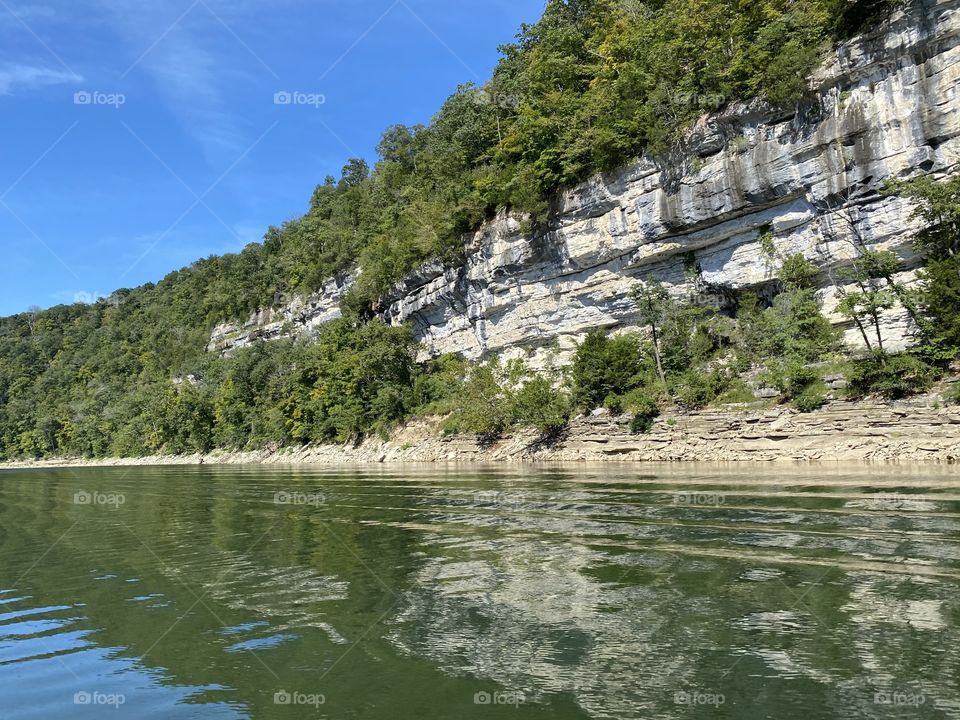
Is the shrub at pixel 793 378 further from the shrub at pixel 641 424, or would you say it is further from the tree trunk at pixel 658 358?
the tree trunk at pixel 658 358

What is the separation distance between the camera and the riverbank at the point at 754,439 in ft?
81.8

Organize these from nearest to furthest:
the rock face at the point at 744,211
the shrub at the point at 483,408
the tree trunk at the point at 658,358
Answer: the rock face at the point at 744,211
the tree trunk at the point at 658,358
the shrub at the point at 483,408

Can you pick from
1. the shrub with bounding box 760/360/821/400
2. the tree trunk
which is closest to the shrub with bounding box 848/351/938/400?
the shrub with bounding box 760/360/821/400

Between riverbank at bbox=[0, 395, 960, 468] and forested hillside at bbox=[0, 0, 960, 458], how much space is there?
1.37m

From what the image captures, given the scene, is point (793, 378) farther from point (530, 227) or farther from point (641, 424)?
point (530, 227)

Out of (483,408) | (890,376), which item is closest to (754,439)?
(890,376)

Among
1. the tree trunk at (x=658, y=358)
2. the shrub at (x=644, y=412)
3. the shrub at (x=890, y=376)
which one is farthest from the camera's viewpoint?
the tree trunk at (x=658, y=358)

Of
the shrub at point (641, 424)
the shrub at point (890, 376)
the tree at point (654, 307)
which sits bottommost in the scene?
the shrub at point (641, 424)

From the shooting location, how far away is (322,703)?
6.02m

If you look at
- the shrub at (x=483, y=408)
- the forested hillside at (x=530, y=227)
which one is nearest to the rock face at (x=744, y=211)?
the forested hillside at (x=530, y=227)

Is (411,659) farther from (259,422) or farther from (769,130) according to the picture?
(259,422)

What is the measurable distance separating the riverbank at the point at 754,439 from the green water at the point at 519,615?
9174 mm

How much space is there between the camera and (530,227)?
52.2 m

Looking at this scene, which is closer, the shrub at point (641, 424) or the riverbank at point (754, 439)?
the riverbank at point (754, 439)
